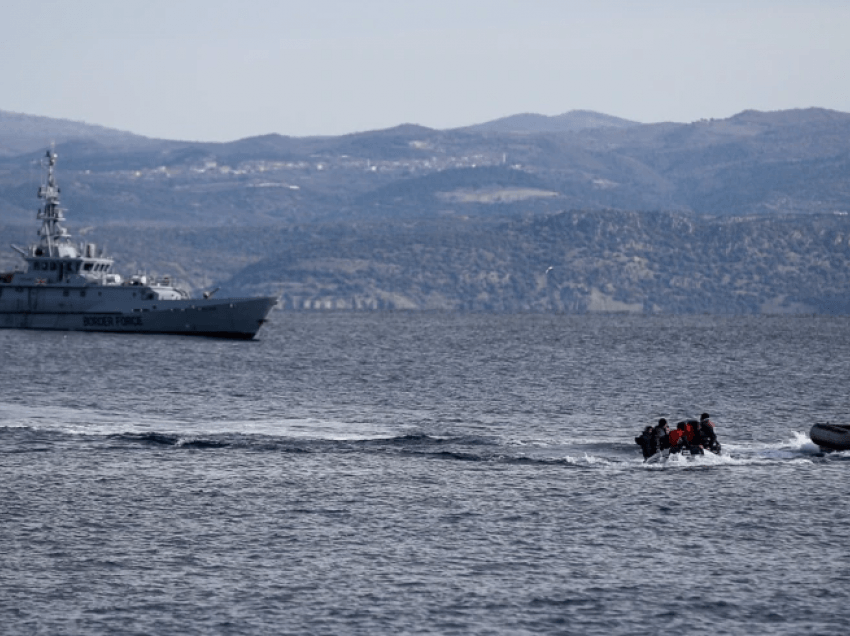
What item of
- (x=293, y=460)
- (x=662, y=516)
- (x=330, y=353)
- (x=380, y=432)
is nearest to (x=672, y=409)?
(x=380, y=432)

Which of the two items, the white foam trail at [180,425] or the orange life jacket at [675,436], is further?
the white foam trail at [180,425]

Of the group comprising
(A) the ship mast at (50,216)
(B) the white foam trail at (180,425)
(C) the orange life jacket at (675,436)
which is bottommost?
(B) the white foam trail at (180,425)

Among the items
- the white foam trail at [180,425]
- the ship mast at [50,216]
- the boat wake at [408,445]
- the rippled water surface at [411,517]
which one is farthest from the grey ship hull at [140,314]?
the boat wake at [408,445]

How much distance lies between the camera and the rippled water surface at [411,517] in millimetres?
39500

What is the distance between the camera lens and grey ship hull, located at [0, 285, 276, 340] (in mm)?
161625

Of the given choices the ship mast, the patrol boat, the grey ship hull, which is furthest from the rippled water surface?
the ship mast

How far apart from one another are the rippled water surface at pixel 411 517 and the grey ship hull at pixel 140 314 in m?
64.7

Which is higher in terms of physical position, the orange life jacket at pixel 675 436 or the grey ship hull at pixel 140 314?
the orange life jacket at pixel 675 436

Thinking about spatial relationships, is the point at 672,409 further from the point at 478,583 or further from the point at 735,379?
the point at 478,583

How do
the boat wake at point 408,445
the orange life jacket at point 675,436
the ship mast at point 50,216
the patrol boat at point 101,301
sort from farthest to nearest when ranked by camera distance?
the patrol boat at point 101,301
the ship mast at point 50,216
the boat wake at point 408,445
the orange life jacket at point 675,436

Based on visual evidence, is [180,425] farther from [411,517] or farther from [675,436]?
[411,517]

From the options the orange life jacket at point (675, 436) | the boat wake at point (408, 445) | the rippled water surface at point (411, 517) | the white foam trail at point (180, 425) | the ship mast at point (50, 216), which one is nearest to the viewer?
the rippled water surface at point (411, 517)

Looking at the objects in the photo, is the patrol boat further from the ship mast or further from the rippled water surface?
the rippled water surface

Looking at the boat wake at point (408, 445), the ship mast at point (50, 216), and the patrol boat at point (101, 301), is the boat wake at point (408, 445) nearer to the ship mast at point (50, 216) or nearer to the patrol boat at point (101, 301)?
the patrol boat at point (101, 301)
